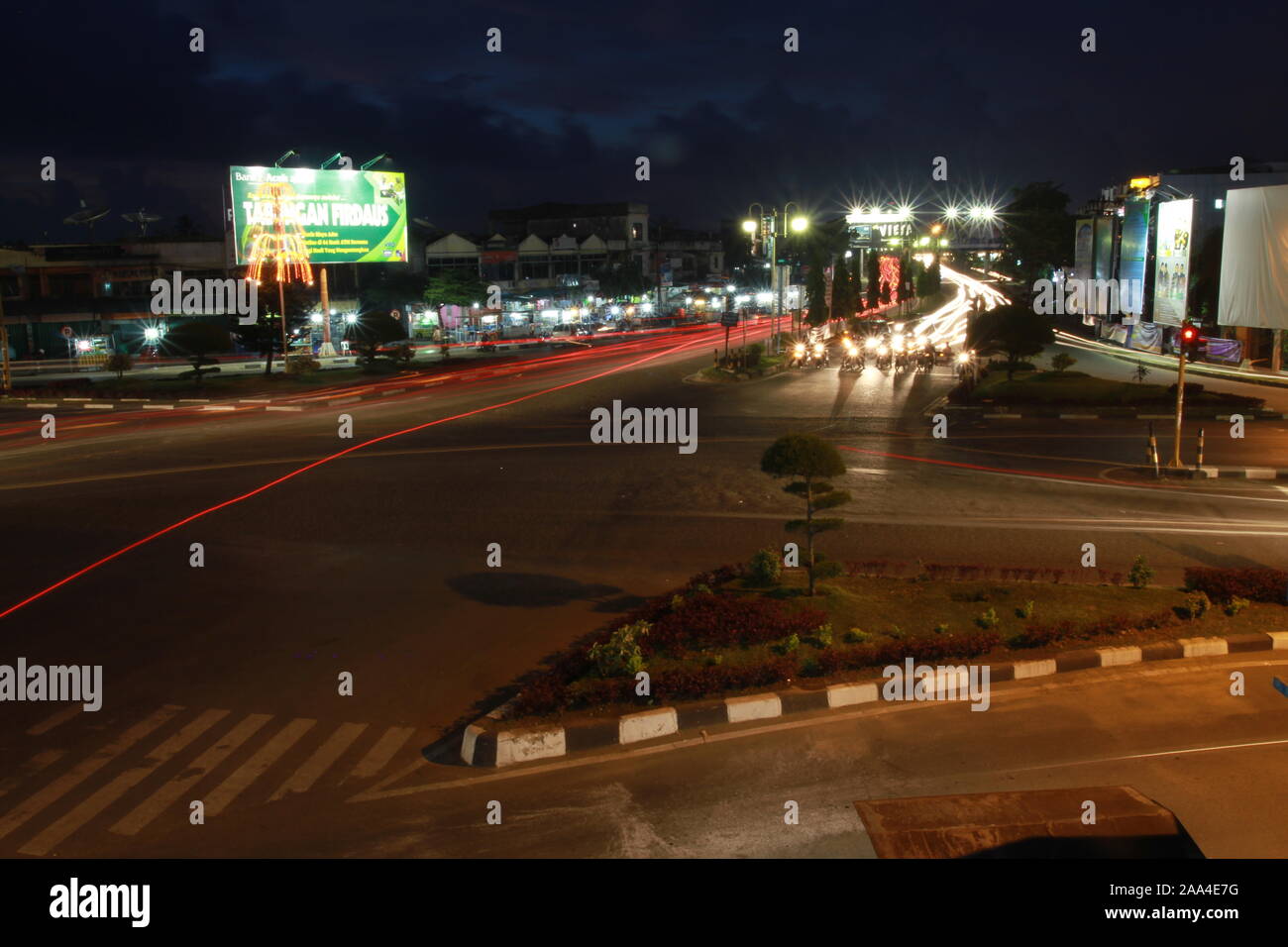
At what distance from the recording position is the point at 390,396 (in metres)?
33.0

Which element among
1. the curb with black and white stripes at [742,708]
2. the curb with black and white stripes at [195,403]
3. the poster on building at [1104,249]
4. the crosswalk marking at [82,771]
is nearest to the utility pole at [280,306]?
the curb with black and white stripes at [195,403]

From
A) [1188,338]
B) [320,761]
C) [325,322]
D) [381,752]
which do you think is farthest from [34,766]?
[325,322]

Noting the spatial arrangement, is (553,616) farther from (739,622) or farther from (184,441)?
(184,441)

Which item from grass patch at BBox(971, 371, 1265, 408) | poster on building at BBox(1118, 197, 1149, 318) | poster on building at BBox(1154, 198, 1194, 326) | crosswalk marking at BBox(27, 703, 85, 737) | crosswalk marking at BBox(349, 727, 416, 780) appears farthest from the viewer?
poster on building at BBox(1118, 197, 1149, 318)

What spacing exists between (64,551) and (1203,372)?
3949 cm

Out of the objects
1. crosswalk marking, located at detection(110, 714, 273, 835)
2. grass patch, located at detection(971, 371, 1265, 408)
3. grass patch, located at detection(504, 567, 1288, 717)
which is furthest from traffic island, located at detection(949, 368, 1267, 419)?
crosswalk marking, located at detection(110, 714, 273, 835)

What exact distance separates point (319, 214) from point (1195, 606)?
40463 millimetres

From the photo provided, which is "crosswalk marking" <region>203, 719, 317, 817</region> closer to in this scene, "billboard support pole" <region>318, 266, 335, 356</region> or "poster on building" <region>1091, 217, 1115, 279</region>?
"billboard support pole" <region>318, 266, 335, 356</region>

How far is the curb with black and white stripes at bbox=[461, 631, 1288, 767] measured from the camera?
7.00m

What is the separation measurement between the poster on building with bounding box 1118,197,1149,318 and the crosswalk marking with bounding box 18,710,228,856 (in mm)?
46754

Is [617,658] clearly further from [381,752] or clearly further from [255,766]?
[255,766]

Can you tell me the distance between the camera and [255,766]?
6.89 m

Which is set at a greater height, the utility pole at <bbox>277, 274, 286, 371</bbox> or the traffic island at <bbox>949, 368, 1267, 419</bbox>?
the utility pole at <bbox>277, 274, 286, 371</bbox>
